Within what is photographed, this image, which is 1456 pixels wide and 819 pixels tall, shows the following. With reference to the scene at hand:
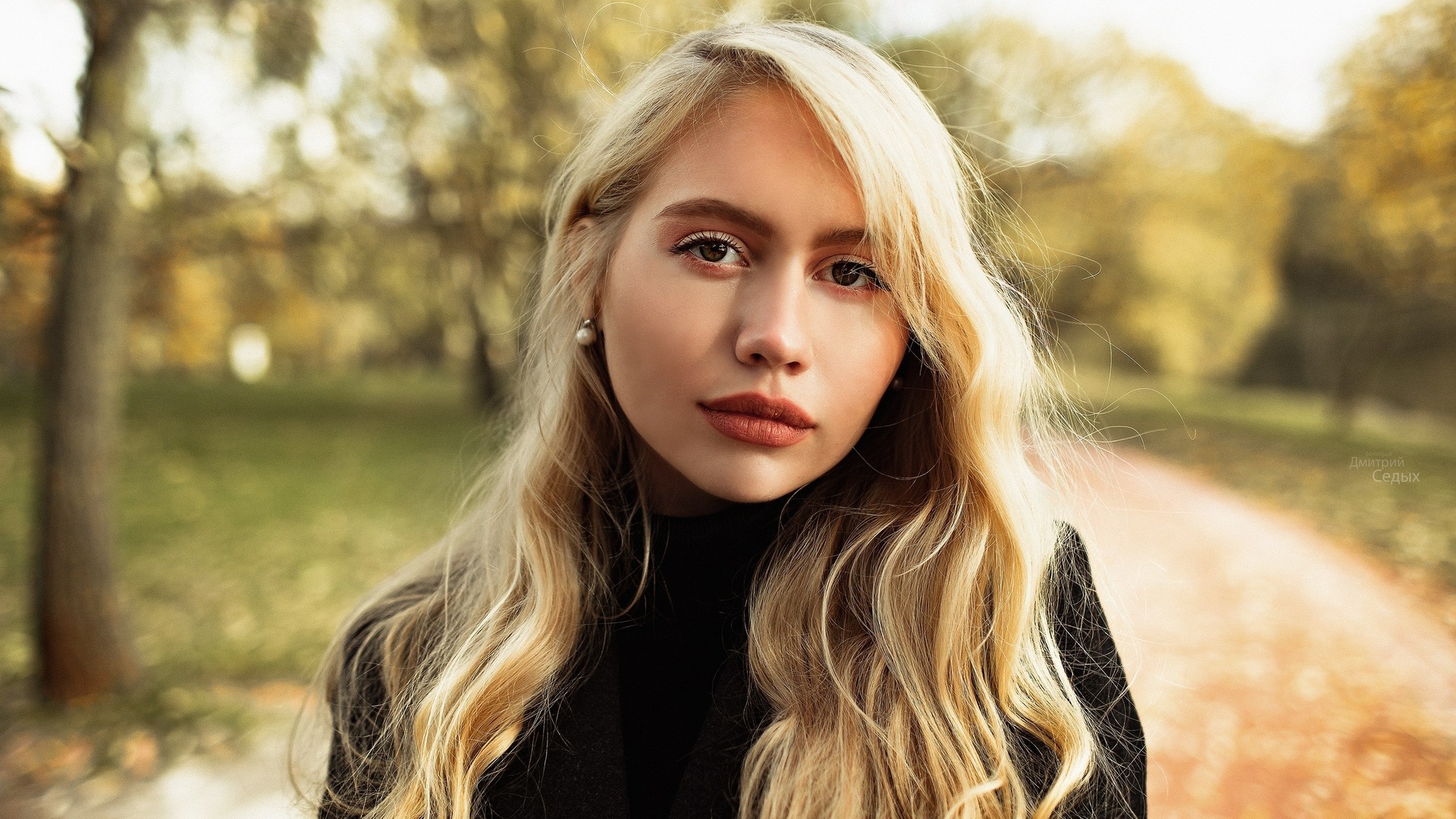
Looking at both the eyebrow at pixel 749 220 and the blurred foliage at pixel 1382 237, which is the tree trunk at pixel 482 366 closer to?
the blurred foliage at pixel 1382 237

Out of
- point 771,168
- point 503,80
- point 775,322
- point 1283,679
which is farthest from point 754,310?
point 503,80

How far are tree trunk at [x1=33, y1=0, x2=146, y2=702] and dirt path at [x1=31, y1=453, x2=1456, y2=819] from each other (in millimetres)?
1041

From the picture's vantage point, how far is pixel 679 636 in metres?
1.78

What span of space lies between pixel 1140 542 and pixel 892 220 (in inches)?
352

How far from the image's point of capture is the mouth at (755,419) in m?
1.45

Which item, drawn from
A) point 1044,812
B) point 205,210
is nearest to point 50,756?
point 205,210

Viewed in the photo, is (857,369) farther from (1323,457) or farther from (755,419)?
(1323,457)

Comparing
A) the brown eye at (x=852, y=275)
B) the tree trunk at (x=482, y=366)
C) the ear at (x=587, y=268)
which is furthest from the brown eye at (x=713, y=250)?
the tree trunk at (x=482, y=366)

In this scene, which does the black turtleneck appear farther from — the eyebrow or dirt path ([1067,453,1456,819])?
dirt path ([1067,453,1456,819])

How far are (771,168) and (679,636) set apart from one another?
99 cm

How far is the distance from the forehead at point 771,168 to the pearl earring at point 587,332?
0.33m

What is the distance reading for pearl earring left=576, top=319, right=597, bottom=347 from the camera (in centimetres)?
177

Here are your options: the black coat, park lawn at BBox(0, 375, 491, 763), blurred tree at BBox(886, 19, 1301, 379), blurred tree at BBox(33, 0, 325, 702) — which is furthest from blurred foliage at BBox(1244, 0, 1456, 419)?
blurred tree at BBox(33, 0, 325, 702)

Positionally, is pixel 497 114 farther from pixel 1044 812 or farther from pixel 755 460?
pixel 1044 812
